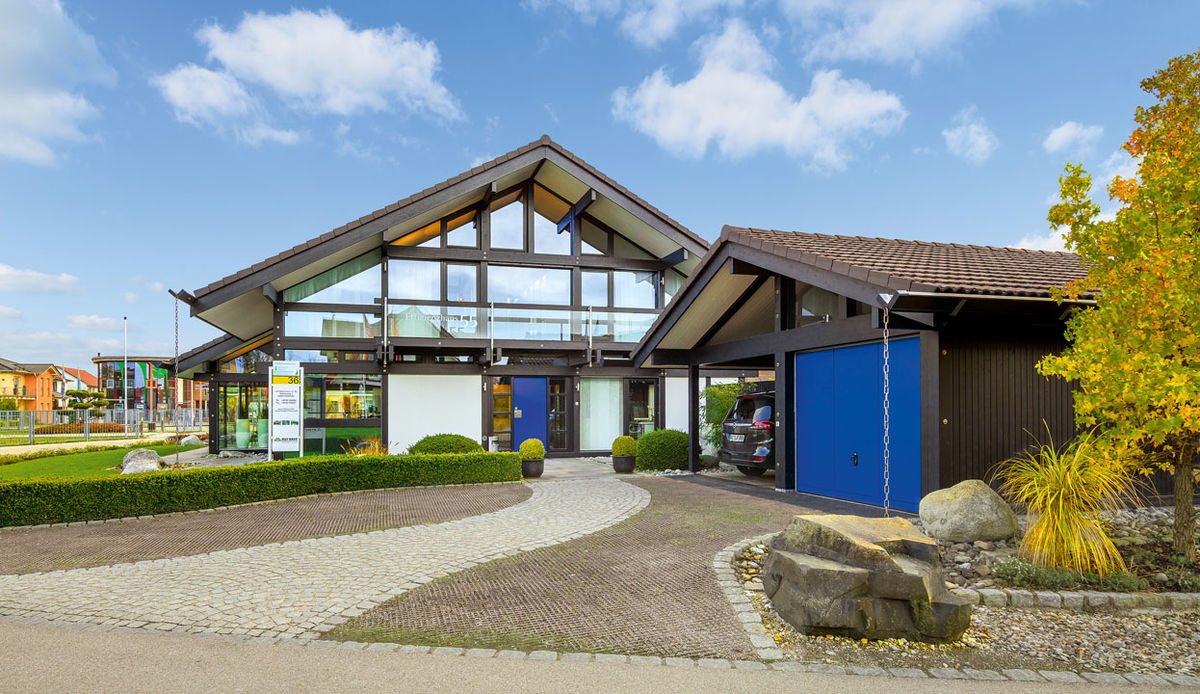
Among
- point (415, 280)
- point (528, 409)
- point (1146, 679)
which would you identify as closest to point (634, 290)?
point (528, 409)

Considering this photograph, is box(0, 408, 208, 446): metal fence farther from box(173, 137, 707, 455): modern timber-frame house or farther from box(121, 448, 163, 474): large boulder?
box(121, 448, 163, 474): large boulder

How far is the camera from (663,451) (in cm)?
1594

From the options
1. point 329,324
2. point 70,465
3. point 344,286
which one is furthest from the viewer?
point 70,465

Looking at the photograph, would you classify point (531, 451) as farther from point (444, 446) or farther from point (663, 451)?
point (663, 451)

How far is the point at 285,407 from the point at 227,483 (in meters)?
2.82

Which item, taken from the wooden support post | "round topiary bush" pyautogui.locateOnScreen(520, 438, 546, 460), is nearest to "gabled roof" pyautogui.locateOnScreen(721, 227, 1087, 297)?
the wooden support post

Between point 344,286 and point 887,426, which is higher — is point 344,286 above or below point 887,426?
above

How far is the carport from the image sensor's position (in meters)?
8.77

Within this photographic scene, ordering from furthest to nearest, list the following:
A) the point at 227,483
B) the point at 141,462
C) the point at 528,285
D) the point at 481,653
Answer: the point at 528,285 < the point at 141,462 < the point at 227,483 < the point at 481,653

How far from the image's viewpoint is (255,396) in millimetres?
21625

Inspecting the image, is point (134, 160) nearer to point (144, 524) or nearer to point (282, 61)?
point (282, 61)

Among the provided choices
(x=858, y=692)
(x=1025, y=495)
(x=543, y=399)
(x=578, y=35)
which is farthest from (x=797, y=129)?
(x=858, y=692)

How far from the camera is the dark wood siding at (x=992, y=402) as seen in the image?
8891 mm

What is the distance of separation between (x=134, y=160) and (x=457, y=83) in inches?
387
